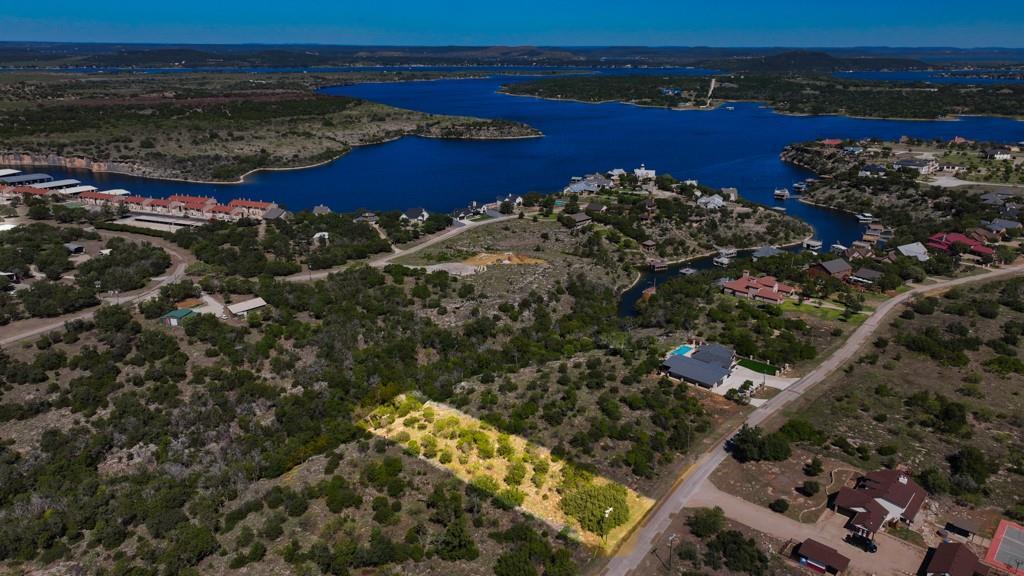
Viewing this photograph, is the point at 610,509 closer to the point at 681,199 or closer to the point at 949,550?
the point at 949,550

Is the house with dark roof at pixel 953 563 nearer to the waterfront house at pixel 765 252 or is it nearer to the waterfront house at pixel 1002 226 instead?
the waterfront house at pixel 765 252

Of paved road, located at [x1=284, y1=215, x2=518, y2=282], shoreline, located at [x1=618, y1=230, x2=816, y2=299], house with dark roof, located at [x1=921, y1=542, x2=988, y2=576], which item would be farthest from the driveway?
paved road, located at [x1=284, y1=215, x2=518, y2=282]

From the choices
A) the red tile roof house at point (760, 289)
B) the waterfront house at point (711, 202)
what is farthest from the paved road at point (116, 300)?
the waterfront house at point (711, 202)

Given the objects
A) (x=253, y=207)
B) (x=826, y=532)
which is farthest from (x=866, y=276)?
(x=253, y=207)

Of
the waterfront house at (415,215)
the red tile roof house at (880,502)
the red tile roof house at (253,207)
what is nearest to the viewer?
the red tile roof house at (880,502)

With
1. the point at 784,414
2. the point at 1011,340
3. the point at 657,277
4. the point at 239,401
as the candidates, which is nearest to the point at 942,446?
the point at 784,414

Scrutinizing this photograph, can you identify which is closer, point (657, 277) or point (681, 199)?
point (657, 277)

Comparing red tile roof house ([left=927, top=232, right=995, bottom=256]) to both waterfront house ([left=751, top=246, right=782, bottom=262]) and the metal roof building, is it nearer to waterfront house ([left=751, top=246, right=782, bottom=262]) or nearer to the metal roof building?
waterfront house ([left=751, top=246, right=782, bottom=262])

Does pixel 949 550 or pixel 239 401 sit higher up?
pixel 949 550
